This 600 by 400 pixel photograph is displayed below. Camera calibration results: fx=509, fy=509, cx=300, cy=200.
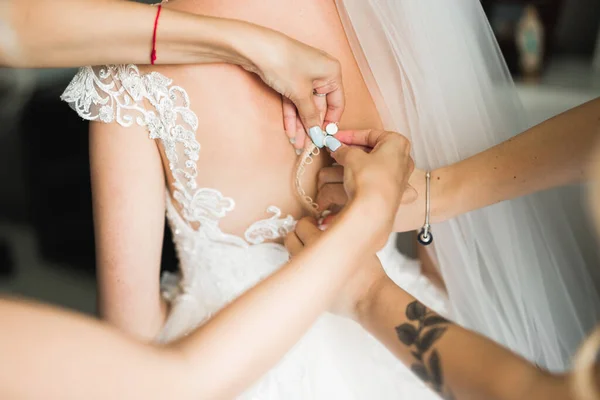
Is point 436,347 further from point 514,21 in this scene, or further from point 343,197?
point 514,21

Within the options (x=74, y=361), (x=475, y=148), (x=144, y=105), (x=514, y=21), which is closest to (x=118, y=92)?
(x=144, y=105)

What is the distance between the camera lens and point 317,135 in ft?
1.96

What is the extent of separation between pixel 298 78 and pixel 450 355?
0.32 meters

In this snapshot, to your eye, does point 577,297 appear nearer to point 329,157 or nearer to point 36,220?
point 329,157

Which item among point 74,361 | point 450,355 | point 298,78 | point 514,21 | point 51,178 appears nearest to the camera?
point 74,361

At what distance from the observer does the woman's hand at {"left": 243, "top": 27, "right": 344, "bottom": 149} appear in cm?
54

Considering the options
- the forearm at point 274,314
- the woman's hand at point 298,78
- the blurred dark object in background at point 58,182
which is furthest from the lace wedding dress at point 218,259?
the blurred dark object in background at point 58,182

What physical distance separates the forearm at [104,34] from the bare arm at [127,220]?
0.31 feet

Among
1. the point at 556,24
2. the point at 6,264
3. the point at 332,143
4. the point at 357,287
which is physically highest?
the point at 556,24

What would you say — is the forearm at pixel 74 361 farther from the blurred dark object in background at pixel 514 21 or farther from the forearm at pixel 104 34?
the blurred dark object in background at pixel 514 21

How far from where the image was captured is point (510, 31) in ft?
4.49

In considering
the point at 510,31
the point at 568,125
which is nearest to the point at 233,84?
the point at 568,125

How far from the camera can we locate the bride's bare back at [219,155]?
0.59 m

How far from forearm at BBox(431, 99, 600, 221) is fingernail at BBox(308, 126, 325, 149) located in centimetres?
15
